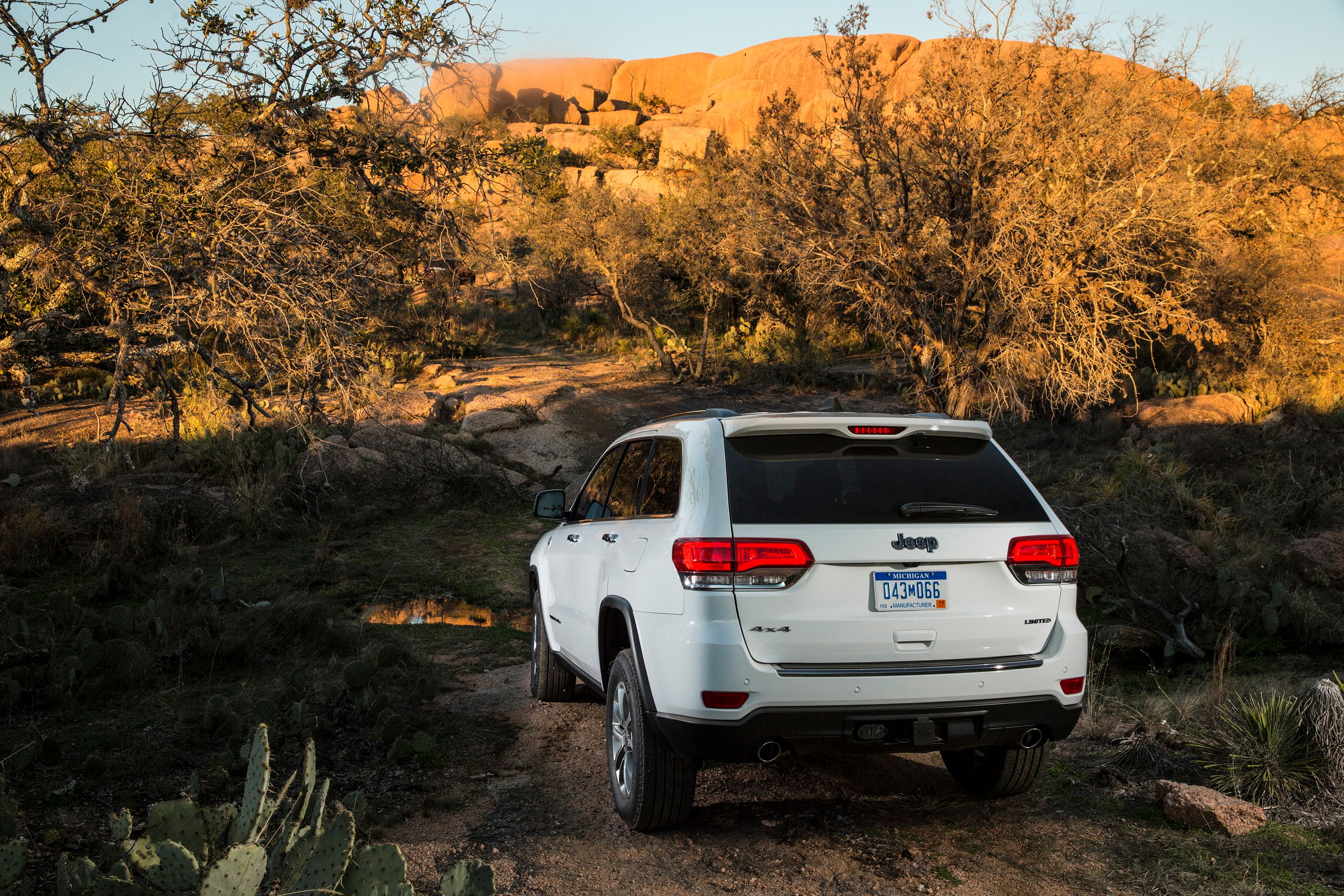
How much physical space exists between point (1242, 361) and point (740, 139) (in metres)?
57.8

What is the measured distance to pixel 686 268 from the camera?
26.2m

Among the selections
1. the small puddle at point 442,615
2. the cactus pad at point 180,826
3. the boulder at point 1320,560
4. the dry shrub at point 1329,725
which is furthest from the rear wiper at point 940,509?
the boulder at point 1320,560

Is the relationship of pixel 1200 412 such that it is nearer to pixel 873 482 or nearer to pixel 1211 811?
pixel 1211 811

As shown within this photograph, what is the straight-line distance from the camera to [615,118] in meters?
87.6

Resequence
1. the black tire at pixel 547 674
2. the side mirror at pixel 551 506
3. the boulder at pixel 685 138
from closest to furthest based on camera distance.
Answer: the side mirror at pixel 551 506
the black tire at pixel 547 674
the boulder at pixel 685 138

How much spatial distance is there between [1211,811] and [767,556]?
7.51ft

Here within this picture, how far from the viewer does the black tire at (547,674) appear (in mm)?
6418

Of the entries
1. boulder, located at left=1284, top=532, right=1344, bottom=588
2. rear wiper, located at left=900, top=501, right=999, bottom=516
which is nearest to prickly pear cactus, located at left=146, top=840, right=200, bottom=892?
rear wiper, located at left=900, top=501, right=999, bottom=516

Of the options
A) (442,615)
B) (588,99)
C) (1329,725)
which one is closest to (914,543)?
A: (1329,725)

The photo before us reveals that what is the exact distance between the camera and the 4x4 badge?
369 centimetres

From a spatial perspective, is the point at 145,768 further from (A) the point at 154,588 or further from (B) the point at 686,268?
(B) the point at 686,268

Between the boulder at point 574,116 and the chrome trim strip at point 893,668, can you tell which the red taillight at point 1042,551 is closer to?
the chrome trim strip at point 893,668

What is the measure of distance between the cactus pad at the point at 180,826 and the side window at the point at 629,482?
2365 millimetres

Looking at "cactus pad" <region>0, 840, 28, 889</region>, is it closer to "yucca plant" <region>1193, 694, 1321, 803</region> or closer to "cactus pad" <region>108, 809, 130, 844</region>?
"cactus pad" <region>108, 809, 130, 844</region>
